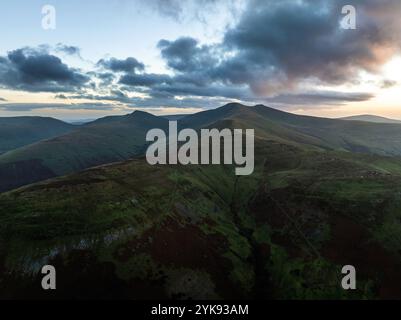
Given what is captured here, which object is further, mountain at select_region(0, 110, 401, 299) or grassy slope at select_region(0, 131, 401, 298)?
grassy slope at select_region(0, 131, 401, 298)

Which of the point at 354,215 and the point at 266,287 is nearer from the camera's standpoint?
the point at 266,287

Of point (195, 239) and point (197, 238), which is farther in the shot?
point (197, 238)

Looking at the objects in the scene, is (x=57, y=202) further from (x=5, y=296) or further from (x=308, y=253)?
(x=308, y=253)

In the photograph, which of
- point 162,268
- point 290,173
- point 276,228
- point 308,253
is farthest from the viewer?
point 290,173

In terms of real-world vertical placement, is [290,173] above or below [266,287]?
above

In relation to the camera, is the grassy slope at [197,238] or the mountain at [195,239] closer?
the mountain at [195,239]

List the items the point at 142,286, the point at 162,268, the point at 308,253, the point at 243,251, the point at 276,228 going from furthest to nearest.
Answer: the point at 276,228
the point at 243,251
the point at 308,253
the point at 162,268
the point at 142,286

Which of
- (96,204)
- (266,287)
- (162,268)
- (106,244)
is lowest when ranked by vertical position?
(266,287)

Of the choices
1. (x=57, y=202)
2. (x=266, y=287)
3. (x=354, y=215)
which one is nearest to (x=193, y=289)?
(x=266, y=287)
